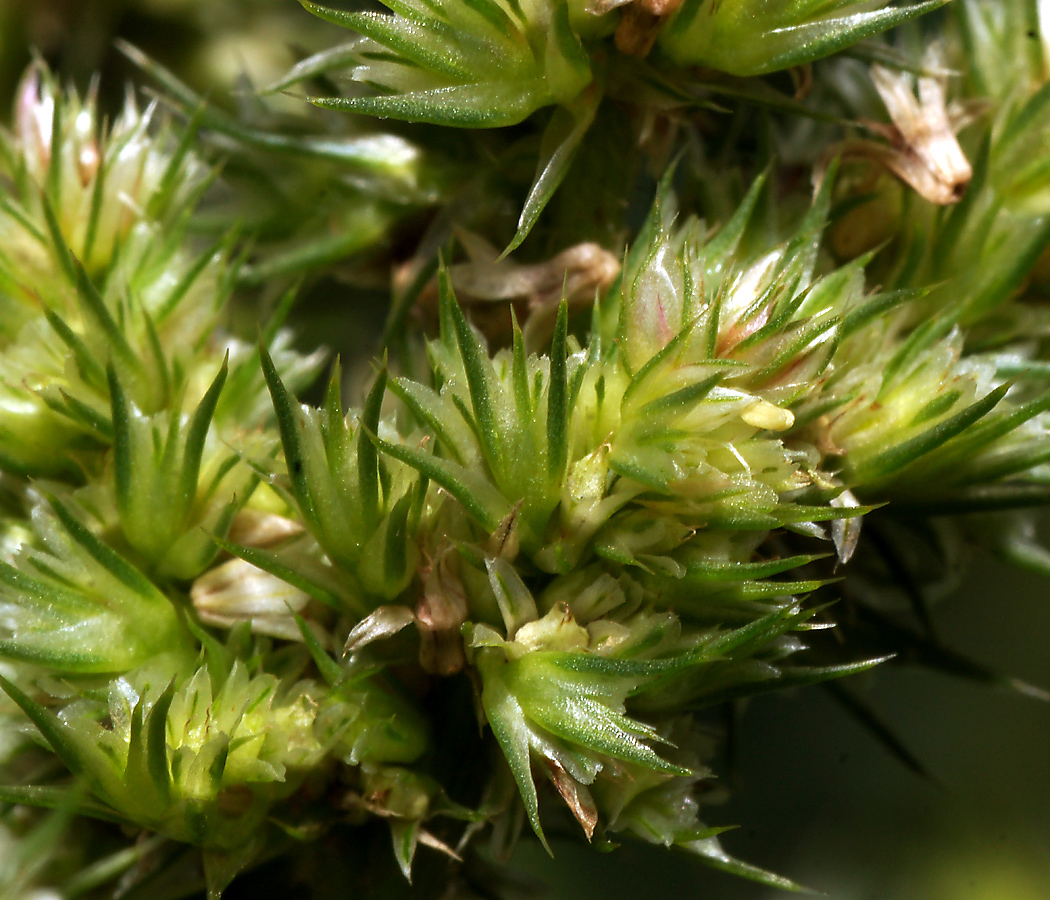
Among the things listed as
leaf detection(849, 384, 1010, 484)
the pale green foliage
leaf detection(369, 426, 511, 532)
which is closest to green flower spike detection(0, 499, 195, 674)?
the pale green foliage

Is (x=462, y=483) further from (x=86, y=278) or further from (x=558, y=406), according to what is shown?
(x=86, y=278)

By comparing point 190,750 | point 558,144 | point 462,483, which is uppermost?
point 558,144

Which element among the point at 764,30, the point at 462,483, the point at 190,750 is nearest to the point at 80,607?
the point at 190,750

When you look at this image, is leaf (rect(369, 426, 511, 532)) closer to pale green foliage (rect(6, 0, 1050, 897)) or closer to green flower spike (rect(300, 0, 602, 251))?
pale green foliage (rect(6, 0, 1050, 897))

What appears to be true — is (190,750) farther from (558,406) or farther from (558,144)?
(558,144)

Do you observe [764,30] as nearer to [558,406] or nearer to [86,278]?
[558,406]

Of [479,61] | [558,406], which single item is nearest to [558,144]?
[479,61]

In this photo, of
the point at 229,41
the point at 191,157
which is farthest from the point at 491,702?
the point at 229,41

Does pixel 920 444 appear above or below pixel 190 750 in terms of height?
above

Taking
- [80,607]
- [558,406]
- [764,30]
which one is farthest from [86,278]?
[764,30]

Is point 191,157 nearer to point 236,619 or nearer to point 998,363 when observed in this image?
point 236,619

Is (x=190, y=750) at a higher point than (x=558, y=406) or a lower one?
lower

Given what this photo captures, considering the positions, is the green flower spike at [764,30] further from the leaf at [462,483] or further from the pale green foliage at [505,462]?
the leaf at [462,483]
